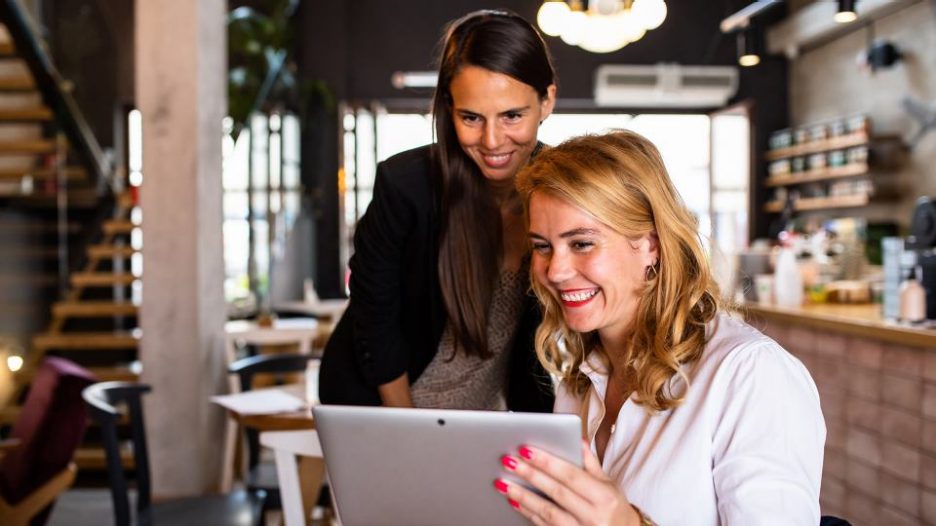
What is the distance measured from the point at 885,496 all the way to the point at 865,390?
396 millimetres

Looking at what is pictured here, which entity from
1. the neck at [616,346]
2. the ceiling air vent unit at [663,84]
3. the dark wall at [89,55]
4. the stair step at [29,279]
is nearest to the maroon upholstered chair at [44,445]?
the neck at [616,346]

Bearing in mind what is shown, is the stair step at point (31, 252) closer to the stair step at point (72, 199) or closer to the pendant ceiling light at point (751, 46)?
the stair step at point (72, 199)

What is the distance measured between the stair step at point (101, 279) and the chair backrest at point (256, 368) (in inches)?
101

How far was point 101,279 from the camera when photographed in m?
6.03

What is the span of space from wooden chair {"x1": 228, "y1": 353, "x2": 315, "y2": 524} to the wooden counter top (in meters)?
1.68

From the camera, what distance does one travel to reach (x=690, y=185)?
11305 mm

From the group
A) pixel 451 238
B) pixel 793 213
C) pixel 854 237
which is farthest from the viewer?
pixel 793 213

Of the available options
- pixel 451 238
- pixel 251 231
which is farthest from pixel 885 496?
pixel 251 231

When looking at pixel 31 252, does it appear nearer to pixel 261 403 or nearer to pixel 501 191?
pixel 261 403

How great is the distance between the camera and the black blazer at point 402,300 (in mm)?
1899

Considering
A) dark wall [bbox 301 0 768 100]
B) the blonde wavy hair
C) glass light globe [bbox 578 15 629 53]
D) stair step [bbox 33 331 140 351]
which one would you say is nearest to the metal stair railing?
stair step [bbox 33 331 140 351]

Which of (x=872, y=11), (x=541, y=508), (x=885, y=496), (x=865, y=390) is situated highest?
(x=872, y=11)

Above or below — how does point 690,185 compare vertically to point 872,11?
below

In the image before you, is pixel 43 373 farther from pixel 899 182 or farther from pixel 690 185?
pixel 690 185
